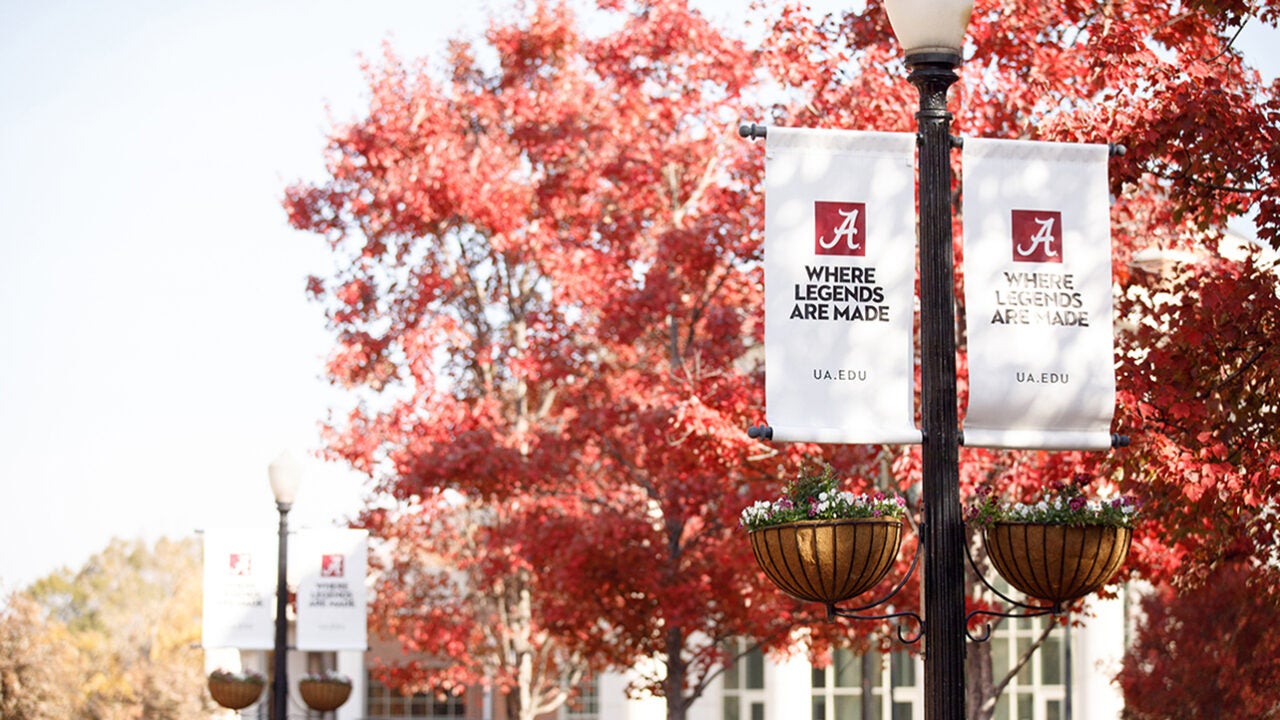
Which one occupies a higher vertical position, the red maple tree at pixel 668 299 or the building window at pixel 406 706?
the red maple tree at pixel 668 299

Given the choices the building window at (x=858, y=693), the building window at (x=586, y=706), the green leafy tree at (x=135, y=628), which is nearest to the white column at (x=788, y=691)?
the building window at (x=858, y=693)

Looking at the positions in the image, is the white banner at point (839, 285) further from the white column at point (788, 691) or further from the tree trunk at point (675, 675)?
the white column at point (788, 691)

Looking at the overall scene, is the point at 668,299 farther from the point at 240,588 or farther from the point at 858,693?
the point at 858,693

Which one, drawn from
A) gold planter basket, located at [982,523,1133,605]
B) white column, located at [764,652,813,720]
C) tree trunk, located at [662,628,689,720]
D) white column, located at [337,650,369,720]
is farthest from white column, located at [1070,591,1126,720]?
gold planter basket, located at [982,523,1133,605]

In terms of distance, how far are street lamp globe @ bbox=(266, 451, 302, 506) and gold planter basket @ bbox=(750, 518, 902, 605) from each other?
432 inches

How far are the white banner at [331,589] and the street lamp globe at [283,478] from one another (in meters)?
1.12

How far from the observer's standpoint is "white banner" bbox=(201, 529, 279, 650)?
17.8 m

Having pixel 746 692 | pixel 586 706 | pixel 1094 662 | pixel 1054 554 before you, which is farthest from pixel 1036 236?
pixel 586 706

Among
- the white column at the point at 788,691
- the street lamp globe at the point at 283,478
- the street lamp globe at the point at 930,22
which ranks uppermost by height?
the street lamp globe at the point at 930,22

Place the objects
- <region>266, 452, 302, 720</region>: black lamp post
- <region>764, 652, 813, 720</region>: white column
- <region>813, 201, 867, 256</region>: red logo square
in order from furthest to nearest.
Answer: <region>764, 652, 813, 720</region>: white column
<region>266, 452, 302, 720</region>: black lamp post
<region>813, 201, 867, 256</region>: red logo square

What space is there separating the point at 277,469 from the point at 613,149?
7.29 meters

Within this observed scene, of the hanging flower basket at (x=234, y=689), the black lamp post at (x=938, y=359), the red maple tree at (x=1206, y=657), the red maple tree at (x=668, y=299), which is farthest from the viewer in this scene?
the hanging flower basket at (x=234, y=689)

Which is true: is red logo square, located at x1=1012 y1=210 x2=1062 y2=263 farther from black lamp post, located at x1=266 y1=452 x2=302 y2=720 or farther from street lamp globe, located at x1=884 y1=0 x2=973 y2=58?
black lamp post, located at x1=266 y1=452 x2=302 y2=720

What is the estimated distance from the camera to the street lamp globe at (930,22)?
6527mm
